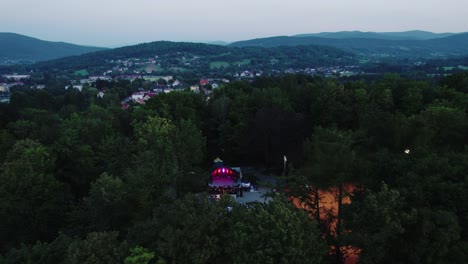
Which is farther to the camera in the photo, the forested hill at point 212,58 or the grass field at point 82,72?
the forested hill at point 212,58

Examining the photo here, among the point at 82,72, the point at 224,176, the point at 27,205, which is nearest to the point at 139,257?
the point at 27,205

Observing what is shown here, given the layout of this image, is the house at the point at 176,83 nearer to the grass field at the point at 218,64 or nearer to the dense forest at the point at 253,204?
the grass field at the point at 218,64

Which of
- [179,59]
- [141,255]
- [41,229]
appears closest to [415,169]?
[141,255]

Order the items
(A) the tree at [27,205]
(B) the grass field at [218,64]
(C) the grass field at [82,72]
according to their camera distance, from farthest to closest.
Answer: (B) the grass field at [218,64] → (C) the grass field at [82,72] → (A) the tree at [27,205]

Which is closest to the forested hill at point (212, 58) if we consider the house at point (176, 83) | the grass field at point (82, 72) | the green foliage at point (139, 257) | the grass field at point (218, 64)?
the grass field at point (218, 64)

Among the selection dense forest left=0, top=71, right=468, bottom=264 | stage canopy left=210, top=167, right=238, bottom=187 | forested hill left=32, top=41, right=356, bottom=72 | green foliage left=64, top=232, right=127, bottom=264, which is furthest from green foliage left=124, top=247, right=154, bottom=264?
forested hill left=32, top=41, right=356, bottom=72

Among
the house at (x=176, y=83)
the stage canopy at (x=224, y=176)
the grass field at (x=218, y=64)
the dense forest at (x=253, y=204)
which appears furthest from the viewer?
the grass field at (x=218, y=64)

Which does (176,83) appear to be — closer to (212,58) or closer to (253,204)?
(212,58)
